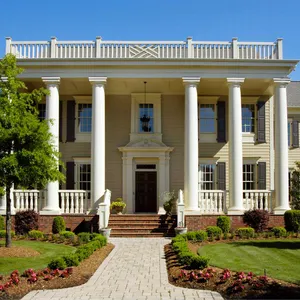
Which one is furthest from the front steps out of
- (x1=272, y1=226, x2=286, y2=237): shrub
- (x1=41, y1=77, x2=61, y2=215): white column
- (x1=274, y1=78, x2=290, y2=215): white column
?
(x1=274, y1=78, x2=290, y2=215): white column

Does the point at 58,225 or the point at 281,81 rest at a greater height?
the point at 281,81

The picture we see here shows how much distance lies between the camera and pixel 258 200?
23.9 m

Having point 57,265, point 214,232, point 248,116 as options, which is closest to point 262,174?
point 248,116

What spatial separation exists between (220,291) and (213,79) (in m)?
14.4

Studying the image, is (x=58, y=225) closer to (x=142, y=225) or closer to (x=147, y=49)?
(x=142, y=225)

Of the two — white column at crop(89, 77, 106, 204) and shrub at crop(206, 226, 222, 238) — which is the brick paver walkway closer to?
shrub at crop(206, 226, 222, 238)

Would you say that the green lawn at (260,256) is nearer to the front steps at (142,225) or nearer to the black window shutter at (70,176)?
the front steps at (142,225)

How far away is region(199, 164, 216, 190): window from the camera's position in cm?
2609

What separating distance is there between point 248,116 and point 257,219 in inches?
284

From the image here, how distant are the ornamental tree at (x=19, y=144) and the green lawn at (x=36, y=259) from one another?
2.10 meters

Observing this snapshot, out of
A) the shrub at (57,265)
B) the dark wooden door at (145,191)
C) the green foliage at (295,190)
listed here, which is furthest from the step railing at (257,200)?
the shrub at (57,265)

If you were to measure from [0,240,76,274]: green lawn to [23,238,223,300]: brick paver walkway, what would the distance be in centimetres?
178

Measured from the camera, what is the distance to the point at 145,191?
84.6ft

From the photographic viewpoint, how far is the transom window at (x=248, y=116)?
26.4 meters
